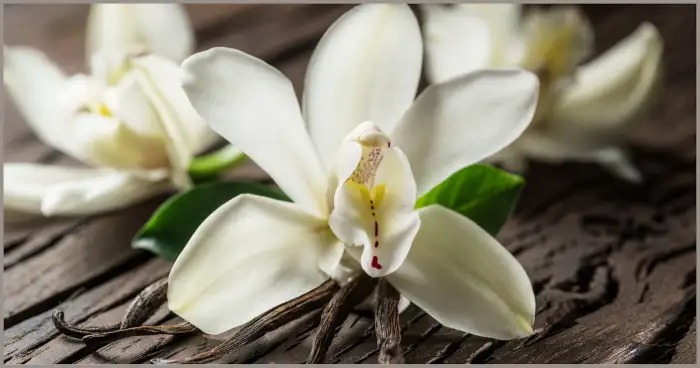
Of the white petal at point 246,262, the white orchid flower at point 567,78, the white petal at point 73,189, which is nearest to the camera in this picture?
the white petal at point 246,262

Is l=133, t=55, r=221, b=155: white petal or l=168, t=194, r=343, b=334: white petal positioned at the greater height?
l=133, t=55, r=221, b=155: white petal

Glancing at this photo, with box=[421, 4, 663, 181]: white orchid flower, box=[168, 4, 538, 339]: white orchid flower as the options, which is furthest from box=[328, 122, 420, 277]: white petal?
box=[421, 4, 663, 181]: white orchid flower

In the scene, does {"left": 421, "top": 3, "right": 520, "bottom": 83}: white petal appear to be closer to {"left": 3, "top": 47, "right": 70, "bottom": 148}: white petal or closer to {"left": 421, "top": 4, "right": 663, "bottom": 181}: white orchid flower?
{"left": 421, "top": 4, "right": 663, "bottom": 181}: white orchid flower

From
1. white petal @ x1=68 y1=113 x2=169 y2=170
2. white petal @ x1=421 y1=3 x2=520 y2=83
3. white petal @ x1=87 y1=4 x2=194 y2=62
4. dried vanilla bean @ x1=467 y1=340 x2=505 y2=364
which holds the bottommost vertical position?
dried vanilla bean @ x1=467 y1=340 x2=505 y2=364

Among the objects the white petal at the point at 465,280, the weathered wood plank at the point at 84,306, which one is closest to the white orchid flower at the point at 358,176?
the white petal at the point at 465,280

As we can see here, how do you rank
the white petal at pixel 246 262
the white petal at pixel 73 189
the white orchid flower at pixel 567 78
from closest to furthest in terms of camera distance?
1. the white petal at pixel 246 262
2. the white petal at pixel 73 189
3. the white orchid flower at pixel 567 78

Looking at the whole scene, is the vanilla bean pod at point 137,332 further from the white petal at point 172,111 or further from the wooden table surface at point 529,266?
the white petal at point 172,111

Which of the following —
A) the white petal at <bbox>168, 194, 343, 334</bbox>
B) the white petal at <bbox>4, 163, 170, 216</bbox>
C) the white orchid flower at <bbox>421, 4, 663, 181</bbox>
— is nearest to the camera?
the white petal at <bbox>168, 194, 343, 334</bbox>
